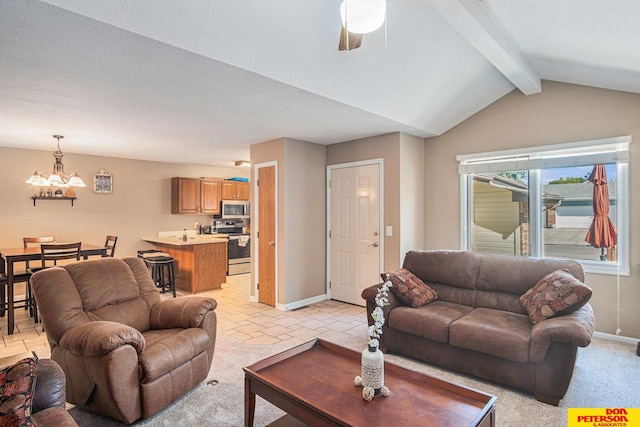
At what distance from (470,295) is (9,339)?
4.81 m

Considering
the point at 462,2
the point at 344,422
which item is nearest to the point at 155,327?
the point at 344,422

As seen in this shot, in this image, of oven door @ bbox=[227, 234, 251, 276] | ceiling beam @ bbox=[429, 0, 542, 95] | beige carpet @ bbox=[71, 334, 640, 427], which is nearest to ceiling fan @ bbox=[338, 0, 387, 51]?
ceiling beam @ bbox=[429, 0, 542, 95]

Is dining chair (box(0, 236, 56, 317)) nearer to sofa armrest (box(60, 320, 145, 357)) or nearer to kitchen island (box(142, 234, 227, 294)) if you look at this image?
kitchen island (box(142, 234, 227, 294))

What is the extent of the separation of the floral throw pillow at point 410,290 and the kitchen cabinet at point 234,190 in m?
5.33

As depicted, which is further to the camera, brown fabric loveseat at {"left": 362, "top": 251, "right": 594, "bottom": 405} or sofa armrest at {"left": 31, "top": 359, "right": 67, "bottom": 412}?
brown fabric loveseat at {"left": 362, "top": 251, "right": 594, "bottom": 405}

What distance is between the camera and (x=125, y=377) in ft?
6.95

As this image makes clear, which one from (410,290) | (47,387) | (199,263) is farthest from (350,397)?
(199,263)

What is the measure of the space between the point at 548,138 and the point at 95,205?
7024mm

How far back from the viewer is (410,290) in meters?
3.38

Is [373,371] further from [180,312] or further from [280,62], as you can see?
[280,62]

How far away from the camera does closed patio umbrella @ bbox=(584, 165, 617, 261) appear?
3.75 m

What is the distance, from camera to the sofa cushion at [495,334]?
8.42 feet

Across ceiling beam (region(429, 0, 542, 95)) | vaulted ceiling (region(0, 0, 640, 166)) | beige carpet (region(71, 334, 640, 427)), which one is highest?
ceiling beam (region(429, 0, 542, 95))

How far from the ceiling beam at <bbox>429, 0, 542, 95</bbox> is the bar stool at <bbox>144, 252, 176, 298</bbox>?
5013mm
